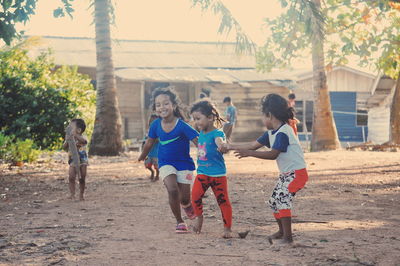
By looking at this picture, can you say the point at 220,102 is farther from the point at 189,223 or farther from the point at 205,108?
the point at 205,108

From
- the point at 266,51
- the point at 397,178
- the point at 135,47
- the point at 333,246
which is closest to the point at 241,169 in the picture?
the point at 397,178

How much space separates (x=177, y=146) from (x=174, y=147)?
0.03 m

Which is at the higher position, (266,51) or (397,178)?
(266,51)

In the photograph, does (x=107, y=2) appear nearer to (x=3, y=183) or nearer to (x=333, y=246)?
(x=3, y=183)

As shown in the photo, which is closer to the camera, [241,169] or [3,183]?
[3,183]

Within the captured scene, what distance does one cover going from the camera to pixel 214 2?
46.1 ft

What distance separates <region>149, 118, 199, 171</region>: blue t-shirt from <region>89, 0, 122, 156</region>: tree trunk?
9379 millimetres

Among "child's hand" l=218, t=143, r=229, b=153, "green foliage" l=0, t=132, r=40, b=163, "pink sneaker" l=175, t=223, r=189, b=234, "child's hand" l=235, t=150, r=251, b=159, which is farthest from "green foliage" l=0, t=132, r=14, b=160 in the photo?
"child's hand" l=235, t=150, r=251, b=159

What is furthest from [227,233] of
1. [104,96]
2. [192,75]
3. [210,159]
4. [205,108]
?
[192,75]

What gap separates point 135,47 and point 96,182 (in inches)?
834

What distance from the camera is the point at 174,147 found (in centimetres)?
591

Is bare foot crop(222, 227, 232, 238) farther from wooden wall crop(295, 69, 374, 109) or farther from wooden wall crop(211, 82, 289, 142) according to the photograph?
wooden wall crop(295, 69, 374, 109)

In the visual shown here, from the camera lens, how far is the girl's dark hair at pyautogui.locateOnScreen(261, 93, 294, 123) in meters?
5.14

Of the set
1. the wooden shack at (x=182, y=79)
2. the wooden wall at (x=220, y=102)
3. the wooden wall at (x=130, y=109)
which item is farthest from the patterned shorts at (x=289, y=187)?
the wooden wall at (x=130, y=109)
